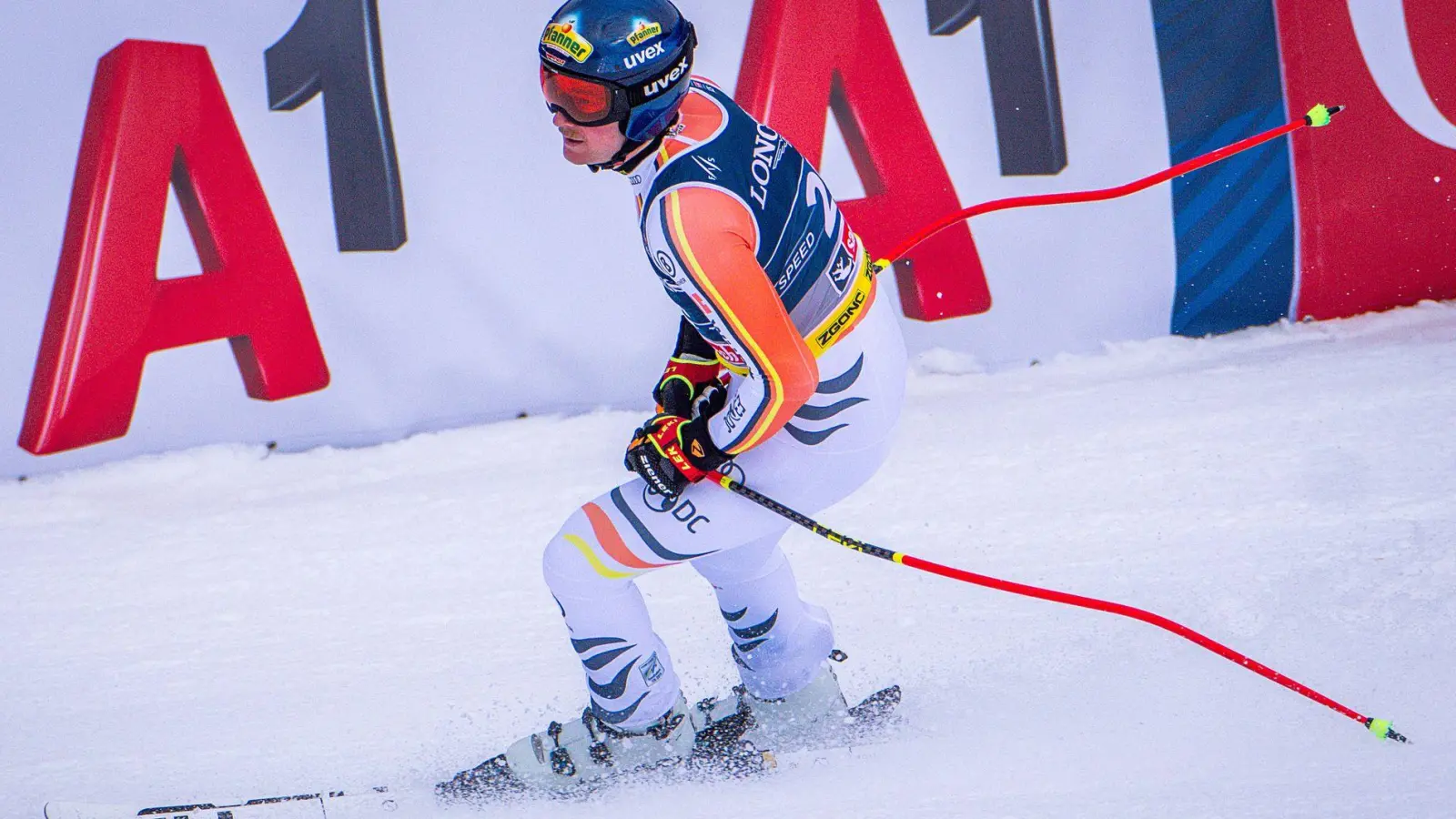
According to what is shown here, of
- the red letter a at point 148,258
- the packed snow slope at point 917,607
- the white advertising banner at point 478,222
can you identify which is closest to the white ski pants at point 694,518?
the packed snow slope at point 917,607

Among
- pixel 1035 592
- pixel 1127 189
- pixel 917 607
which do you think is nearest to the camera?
pixel 1035 592

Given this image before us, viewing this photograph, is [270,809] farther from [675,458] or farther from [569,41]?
[569,41]

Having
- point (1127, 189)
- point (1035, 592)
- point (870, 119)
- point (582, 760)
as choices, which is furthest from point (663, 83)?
point (870, 119)

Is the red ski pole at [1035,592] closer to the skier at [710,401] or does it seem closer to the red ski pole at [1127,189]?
the skier at [710,401]

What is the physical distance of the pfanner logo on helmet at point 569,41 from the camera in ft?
5.69

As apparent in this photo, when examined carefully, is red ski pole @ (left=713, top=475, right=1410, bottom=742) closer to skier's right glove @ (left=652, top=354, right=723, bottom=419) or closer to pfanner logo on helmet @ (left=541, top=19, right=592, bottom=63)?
skier's right glove @ (left=652, top=354, right=723, bottom=419)

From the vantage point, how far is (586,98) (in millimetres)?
1774

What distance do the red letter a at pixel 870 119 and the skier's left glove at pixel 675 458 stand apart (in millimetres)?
2417

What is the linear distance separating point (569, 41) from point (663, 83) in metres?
0.16

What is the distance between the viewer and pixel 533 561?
3.23 meters

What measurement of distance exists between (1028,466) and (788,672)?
4.86 ft

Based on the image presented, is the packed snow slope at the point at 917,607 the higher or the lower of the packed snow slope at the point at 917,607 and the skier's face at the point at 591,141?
the lower

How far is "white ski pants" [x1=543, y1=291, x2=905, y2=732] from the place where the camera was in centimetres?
199

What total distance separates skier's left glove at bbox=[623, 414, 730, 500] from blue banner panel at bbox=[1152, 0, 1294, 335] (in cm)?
314
